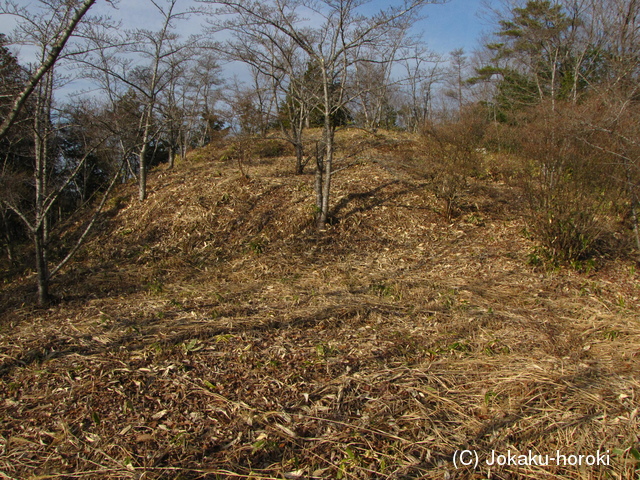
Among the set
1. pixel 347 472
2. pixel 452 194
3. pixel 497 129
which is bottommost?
pixel 347 472

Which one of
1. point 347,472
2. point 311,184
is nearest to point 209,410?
point 347,472

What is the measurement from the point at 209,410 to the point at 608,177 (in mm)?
5360

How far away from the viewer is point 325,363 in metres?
3.45

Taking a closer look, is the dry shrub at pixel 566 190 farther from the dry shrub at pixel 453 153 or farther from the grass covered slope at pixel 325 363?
the dry shrub at pixel 453 153

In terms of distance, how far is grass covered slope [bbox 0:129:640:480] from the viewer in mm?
2484

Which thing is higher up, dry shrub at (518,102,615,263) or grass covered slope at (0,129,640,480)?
dry shrub at (518,102,615,263)

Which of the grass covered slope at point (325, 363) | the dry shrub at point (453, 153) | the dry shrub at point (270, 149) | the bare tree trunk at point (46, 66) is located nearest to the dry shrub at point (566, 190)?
the grass covered slope at point (325, 363)

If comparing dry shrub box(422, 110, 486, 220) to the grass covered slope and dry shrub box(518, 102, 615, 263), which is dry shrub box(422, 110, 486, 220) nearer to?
the grass covered slope

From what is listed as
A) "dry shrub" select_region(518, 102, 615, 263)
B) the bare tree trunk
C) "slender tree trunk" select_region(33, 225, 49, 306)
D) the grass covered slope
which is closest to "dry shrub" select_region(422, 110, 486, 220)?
the grass covered slope

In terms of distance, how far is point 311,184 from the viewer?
30.2 feet

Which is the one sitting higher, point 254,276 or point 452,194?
point 452,194

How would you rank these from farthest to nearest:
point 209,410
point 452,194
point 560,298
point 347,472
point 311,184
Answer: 1. point 311,184
2. point 452,194
3. point 560,298
4. point 209,410
5. point 347,472

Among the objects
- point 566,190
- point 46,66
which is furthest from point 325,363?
point 566,190

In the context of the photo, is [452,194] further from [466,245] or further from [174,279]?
[174,279]
